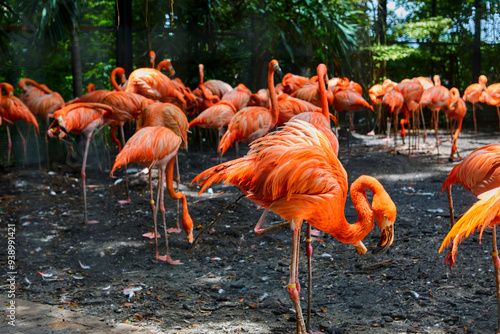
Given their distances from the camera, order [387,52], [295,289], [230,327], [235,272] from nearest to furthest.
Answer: [295,289] → [230,327] → [235,272] → [387,52]

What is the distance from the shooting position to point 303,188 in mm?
2420

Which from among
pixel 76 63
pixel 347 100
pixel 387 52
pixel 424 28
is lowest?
pixel 347 100

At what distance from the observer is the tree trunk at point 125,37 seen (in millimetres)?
8219

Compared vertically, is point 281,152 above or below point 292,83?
below

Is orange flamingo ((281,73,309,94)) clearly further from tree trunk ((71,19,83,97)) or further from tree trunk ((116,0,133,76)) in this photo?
tree trunk ((71,19,83,97))

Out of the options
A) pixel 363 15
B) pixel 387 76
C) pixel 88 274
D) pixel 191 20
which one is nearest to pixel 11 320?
pixel 88 274

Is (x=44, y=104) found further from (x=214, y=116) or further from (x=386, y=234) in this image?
(x=386, y=234)

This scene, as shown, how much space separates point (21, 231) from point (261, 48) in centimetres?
577

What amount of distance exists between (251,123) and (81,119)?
1.84m

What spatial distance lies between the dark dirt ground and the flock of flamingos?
0.27 m

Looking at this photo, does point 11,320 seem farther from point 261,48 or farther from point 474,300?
point 261,48

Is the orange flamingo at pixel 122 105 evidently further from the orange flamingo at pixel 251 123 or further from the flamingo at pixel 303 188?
the flamingo at pixel 303 188

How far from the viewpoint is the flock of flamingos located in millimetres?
2420

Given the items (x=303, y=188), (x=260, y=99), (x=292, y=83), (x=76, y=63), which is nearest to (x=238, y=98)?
(x=260, y=99)
